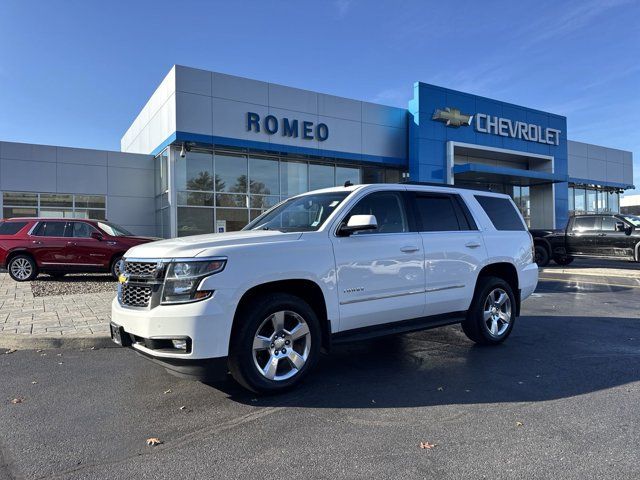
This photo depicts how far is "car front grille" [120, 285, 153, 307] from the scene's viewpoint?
13.9ft

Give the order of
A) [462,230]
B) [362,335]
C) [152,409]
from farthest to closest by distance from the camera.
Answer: [462,230], [362,335], [152,409]

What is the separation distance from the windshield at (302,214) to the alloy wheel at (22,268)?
10.1 meters

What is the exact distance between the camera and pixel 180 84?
18.3 m

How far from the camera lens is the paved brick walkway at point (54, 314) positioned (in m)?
6.66

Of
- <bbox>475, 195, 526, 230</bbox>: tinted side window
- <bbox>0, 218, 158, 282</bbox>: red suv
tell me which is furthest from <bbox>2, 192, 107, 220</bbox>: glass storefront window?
<bbox>475, 195, 526, 230</bbox>: tinted side window

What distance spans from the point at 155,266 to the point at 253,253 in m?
0.86

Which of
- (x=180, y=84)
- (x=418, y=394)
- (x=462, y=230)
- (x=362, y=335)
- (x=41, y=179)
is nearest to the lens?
(x=418, y=394)

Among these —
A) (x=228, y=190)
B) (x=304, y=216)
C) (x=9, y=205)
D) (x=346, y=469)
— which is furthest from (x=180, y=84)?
(x=346, y=469)

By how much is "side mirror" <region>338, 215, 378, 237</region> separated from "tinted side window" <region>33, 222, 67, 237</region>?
1097 centimetres

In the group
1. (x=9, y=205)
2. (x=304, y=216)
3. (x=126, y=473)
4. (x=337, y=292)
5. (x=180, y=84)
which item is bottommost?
(x=126, y=473)

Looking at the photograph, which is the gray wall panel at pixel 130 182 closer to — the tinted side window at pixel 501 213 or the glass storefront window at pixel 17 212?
the glass storefront window at pixel 17 212

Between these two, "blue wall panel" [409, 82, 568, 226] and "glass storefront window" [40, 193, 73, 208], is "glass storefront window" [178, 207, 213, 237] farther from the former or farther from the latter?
"blue wall panel" [409, 82, 568, 226]

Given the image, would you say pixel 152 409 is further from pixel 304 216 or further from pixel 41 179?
pixel 41 179

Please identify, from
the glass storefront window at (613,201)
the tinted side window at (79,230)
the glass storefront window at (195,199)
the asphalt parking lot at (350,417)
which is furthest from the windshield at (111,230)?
the glass storefront window at (613,201)
